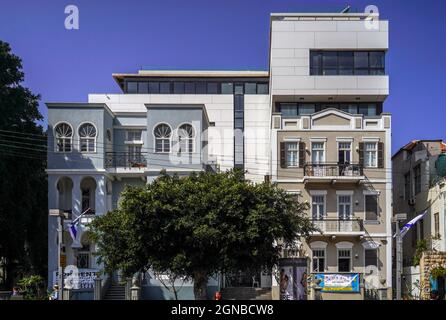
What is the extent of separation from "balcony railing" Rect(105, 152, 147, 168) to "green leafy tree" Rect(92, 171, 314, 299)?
10045mm

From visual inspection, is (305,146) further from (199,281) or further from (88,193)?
(88,193)

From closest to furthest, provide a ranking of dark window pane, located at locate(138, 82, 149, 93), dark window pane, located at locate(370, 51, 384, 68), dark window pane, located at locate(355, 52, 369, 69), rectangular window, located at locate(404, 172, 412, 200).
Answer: dark window pane, located at locate(370, 51, 384, 68) < dark window pane, located at locate(355, 52, 369, 69) < rectangular window, located at locate(404, 172, 412, 200) < dark window pane, located at locate(138, 82, 149, 93)

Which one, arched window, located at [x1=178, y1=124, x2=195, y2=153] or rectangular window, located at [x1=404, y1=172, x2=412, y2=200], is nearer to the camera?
arched window, located at [x1=178, y1=124, x2=195, y2=153]

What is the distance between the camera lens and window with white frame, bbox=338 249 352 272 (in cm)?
3953

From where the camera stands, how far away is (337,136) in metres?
40.4

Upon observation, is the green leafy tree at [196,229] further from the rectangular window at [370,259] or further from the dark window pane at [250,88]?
the dark window pane at [250,88]

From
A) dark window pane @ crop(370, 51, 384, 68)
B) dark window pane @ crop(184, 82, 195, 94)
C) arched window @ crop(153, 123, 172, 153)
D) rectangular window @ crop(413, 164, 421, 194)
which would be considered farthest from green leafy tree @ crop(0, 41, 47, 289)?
rectangular window @ crop(413, 164, 421, 194)

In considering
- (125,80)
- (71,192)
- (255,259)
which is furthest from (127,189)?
(125,80)

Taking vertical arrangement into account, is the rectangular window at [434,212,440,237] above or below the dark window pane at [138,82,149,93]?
below

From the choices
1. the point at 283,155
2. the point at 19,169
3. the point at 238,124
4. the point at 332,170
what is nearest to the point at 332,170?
the point at 332,170

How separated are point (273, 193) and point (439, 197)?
466 inches

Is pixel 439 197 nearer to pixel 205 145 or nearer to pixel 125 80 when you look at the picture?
pixel 205 145

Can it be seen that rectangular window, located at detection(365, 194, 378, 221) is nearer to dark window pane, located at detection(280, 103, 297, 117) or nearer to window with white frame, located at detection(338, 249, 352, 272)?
window with white frame, located at detection(338, 249, 352, 272)

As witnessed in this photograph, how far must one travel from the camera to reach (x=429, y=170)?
41.0 metres
